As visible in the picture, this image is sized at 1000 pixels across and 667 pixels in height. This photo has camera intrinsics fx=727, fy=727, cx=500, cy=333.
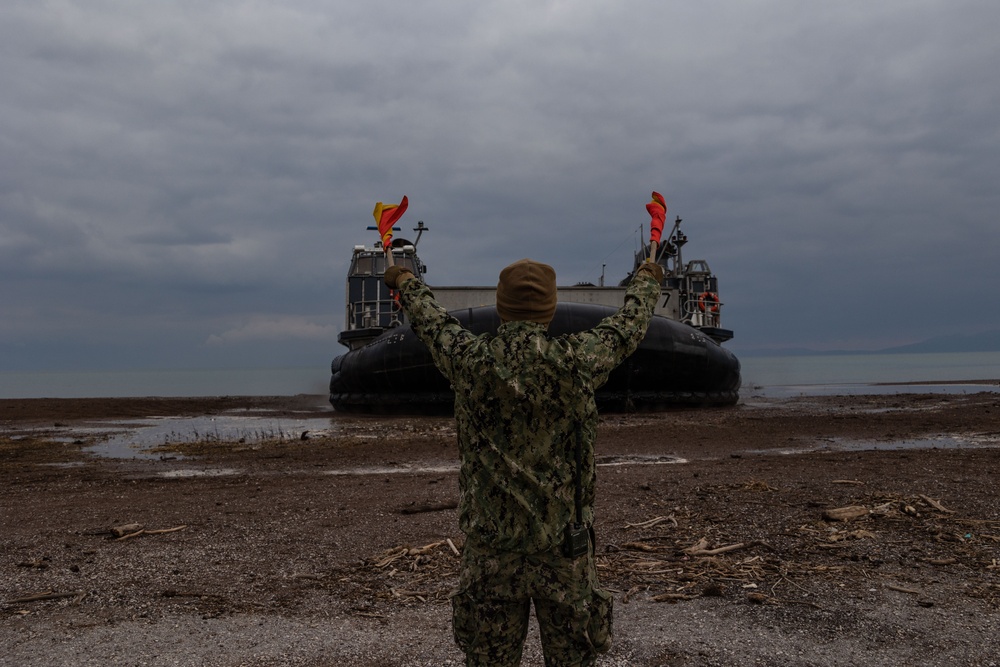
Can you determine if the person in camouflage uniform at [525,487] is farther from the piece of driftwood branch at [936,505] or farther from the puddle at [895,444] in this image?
the puddle at [895,444]

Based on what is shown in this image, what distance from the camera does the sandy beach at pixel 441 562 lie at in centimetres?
343

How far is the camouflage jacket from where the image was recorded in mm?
2141

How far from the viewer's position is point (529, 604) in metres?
2.16

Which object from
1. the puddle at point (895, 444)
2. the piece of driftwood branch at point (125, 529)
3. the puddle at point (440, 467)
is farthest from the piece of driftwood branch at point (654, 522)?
the puddle at point (895, 444)

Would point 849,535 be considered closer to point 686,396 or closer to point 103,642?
point 103,642

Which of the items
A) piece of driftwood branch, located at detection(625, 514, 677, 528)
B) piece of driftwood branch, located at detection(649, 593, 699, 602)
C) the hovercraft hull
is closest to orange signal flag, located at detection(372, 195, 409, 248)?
piece of driftwood branch, located at detection(649, 593, 699, 602)

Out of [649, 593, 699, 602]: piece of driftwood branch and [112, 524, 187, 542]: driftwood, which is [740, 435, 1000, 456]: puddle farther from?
[112, 524, 187, 542]: driftwood

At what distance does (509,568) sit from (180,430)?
1778cm

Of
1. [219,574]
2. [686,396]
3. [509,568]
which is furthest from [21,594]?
[686,396]

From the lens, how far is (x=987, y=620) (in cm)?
359

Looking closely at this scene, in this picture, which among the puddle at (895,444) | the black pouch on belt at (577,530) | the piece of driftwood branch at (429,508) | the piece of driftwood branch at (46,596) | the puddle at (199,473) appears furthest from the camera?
the puddle at (895,444)

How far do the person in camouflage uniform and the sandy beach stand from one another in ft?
4.07

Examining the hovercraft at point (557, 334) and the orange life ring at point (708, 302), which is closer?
the hovercraft at point (557, 334)

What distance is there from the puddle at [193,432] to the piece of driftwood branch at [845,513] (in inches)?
398
